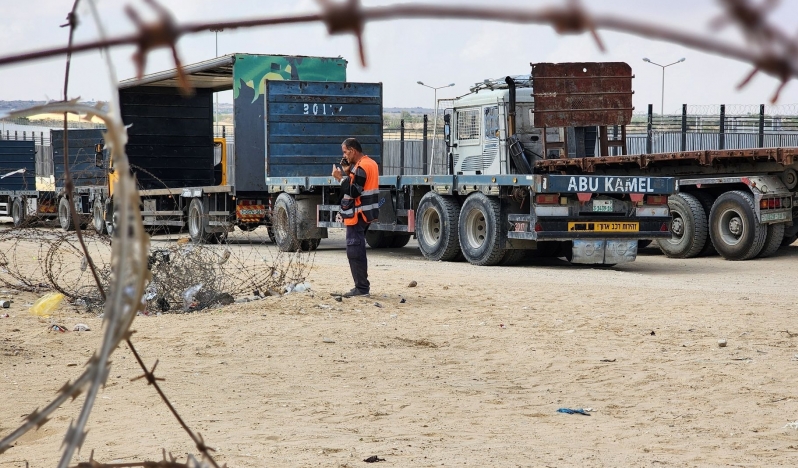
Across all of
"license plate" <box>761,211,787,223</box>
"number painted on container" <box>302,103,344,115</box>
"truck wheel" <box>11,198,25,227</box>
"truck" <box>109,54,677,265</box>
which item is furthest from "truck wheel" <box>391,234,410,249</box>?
"truck wheel" <box>11,198,25,227</box>

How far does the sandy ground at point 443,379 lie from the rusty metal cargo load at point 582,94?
5113 millimetres

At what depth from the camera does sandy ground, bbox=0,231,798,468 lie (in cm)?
518

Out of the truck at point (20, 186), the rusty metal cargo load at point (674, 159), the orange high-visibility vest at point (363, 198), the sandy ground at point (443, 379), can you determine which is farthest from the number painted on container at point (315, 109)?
the truck at point (20, 186)

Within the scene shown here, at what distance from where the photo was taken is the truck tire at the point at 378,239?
65.3ft

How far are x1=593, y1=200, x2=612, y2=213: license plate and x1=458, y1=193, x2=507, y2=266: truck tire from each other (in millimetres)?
1367

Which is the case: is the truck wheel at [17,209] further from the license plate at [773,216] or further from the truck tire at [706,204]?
the license plate at [773,216]

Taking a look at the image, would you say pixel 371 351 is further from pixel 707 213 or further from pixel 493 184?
pixel 707 213

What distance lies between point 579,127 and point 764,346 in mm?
9788

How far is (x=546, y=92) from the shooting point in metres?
16.4

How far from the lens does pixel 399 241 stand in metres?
20.2

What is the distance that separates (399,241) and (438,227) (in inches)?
142

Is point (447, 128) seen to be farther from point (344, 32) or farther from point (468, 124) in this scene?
point (344, 32)

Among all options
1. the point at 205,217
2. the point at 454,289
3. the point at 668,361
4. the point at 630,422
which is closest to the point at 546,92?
the point at 454,289

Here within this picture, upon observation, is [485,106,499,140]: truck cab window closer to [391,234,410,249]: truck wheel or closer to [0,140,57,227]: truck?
[391,234,410,249]: truck wheel
